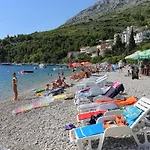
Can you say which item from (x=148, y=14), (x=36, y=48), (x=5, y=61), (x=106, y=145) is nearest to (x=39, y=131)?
(x=106, y=145)

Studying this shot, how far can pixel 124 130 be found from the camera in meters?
5.66

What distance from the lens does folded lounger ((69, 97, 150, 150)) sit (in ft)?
18.1

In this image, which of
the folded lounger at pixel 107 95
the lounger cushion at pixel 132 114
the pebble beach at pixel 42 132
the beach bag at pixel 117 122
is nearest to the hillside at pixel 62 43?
the folded lounger at pixel 107 95

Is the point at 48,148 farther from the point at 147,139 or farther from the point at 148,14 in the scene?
the point at 148,14

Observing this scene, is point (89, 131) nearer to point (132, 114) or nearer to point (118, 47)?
point (132, 114)

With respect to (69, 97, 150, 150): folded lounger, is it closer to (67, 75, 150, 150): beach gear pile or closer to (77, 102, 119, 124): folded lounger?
(67, 75, 150, 150): beach gear pile

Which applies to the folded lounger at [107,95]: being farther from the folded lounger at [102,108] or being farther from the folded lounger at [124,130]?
the folded lounger at [124,130]

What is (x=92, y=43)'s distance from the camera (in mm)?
128500

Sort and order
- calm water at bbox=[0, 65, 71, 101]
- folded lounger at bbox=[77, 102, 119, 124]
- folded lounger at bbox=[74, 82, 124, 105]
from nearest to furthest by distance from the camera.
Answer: folded lounger at bbox=[77, 102, 119, 124] → folded lounger at bbox=[74, 82, 124, 105] → calm water at bbox=[0, 65, 71, 101]

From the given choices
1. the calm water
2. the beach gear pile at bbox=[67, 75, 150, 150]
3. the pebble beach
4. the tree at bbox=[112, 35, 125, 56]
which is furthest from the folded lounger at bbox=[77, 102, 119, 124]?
the tree at bbox=[112, 35, 125, 56]

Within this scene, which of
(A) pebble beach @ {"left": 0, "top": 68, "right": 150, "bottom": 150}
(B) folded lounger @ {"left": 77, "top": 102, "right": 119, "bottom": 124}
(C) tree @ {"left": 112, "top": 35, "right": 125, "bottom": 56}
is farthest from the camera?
(C) tree @ {"left": 112, "top": 35, "right": 125, "bottom": 56}

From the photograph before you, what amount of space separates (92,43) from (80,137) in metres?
124

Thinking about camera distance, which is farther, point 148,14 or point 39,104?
point 148,14

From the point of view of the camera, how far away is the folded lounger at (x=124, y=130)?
552 centimetres
